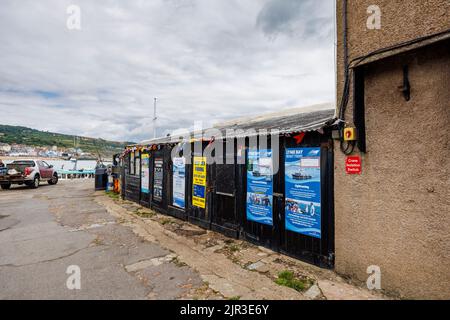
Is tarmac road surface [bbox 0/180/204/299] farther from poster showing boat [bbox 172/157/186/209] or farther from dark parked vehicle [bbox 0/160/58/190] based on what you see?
dark parked vehicle [bbox 0/160/58/190]

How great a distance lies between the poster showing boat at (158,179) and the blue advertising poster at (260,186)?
4375 mm

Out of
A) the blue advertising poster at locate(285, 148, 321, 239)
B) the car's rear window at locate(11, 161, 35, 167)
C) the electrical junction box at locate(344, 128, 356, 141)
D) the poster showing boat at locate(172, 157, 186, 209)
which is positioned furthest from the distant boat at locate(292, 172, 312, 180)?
the car's rear window at locate(11, 161, 35, 167)

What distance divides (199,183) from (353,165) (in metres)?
4.42

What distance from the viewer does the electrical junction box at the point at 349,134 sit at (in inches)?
146

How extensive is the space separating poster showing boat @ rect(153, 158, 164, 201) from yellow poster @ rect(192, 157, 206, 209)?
212 centimetres

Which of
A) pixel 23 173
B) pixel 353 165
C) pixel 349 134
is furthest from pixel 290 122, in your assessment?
pixel 23 173

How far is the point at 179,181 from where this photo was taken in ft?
26.7

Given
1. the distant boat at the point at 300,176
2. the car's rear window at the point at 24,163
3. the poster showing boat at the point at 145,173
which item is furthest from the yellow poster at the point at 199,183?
the car's rear window at the point at 24,163

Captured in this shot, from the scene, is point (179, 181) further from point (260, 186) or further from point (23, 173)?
point (23, 173)

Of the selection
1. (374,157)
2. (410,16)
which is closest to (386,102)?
(374,157)

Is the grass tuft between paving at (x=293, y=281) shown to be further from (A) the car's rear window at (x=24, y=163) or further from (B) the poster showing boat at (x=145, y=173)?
(A) the car's rear window at (x=24, y=163)

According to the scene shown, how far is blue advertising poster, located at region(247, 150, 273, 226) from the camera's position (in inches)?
208
